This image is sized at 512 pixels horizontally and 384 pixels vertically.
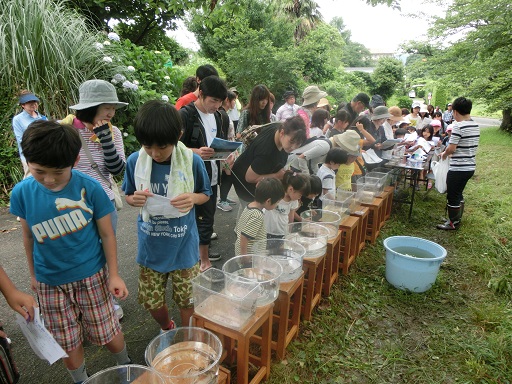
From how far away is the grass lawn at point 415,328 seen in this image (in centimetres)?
202

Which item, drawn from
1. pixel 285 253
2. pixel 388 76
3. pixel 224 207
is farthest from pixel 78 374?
pixel 388 76

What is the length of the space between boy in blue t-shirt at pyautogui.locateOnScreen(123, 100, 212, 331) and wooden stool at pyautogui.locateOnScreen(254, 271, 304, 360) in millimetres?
532

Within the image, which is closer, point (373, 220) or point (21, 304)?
point (21, 304)

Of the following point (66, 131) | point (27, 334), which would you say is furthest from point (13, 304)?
point (66, 131)

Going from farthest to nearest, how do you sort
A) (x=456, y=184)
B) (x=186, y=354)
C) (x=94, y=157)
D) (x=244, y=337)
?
(x=456, y=184) → (x=94, y=157) → (x=244, y=337) → (x=186, y=354)

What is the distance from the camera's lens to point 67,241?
4.48 feet

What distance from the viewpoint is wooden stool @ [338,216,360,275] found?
2.90m

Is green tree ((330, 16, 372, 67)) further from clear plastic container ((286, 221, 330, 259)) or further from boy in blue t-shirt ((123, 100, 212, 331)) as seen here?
boy in blue t-shirt ((123, 100, 212, 331))

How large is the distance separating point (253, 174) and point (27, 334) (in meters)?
1.72

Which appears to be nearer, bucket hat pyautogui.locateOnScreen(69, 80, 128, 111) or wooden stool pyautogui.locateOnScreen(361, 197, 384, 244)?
bucket hat pyautogui.locateOnScreen(69, 80, 128, 111)

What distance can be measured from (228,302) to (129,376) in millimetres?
520

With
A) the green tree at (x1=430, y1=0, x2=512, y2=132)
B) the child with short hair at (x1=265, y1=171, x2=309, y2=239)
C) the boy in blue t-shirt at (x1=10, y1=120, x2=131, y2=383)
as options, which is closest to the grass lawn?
the child with short hair at (x1=265, y1=171, x2=309, y2=239)

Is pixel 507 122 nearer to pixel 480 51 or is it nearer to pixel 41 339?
pixel 480 51

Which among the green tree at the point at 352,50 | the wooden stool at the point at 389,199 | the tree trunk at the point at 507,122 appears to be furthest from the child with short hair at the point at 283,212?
the green tree at the point at 352,50
